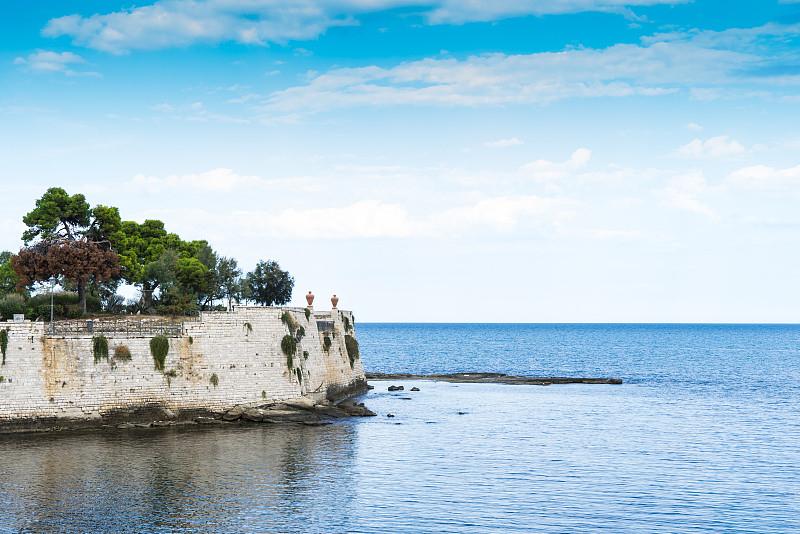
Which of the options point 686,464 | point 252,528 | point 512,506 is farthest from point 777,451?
point 252,528

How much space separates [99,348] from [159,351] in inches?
134

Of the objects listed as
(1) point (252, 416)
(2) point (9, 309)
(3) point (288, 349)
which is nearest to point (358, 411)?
(3) point (288, 349)

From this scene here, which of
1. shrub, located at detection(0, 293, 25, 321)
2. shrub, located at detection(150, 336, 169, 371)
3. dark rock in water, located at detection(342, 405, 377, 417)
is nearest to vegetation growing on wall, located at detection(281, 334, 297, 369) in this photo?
dark rock in water, located at detection(342, 405, 377, 417)

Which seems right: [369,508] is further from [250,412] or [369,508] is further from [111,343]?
[111,343]

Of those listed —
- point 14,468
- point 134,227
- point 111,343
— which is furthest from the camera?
point 134,227

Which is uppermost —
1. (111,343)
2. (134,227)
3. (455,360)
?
(134,227)

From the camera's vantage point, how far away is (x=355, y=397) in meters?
63.1

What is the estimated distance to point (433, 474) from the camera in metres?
34.7

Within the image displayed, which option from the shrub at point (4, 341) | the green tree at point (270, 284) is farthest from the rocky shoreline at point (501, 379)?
the shrub at point (4, 341)

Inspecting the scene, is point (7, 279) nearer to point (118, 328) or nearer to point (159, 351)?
point (118, 328)

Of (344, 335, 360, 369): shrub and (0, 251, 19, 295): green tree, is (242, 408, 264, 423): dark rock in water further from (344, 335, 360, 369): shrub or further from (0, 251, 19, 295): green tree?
(0, 251, 19, 295): green tree

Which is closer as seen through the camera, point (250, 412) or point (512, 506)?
point (512, 506)

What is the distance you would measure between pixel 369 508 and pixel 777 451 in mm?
24553

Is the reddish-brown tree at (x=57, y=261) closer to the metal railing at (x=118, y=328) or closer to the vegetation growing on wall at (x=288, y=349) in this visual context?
the metal railing at (x=118, y=328)
